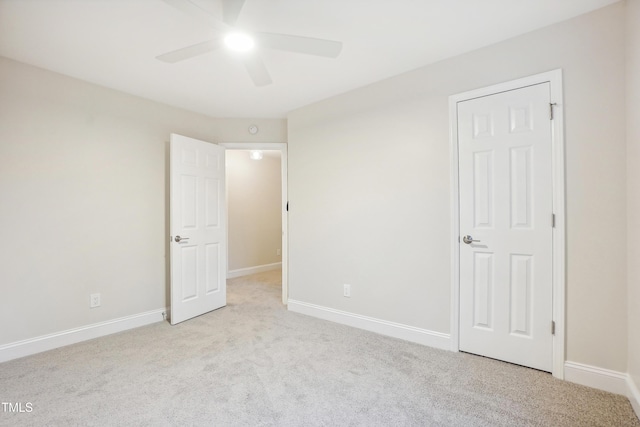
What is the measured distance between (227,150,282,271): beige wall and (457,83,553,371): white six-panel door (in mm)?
4216

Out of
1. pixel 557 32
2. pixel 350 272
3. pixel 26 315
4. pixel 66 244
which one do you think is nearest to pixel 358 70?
pixel 557 32

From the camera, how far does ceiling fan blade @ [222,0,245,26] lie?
152 centimetres

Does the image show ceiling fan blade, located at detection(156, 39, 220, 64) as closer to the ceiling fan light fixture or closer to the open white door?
A: the ceiling fan light fixture

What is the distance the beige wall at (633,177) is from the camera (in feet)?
5.41

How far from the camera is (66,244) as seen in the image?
2627mm

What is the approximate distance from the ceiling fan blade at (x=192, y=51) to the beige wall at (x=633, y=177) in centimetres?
243

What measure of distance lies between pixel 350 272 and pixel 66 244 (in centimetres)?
269

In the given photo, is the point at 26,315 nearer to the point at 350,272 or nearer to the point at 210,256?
the point at 210,256

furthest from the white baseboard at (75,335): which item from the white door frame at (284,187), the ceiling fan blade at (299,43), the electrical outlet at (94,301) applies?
the ceiling fan blade at (299,43)

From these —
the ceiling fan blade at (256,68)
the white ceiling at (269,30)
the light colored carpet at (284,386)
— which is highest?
the white ceiling at (269,30)

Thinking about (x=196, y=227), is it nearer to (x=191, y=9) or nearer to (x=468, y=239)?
(x=191, y=9)

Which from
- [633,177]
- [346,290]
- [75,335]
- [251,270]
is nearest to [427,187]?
[633,177]

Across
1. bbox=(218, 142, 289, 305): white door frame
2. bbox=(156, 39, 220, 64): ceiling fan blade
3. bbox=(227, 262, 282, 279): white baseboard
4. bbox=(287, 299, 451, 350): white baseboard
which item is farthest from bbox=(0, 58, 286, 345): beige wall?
bbox=(227, 262, 282, 279): white baseboard

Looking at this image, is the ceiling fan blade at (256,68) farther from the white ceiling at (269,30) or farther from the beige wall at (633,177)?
the beige wall at (633,177)
